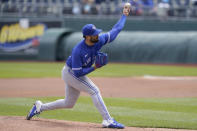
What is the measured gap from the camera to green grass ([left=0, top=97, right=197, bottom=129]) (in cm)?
812

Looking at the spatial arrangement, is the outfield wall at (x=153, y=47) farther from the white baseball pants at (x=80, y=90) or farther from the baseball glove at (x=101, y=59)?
the baseball glove at (x=101, y=59)

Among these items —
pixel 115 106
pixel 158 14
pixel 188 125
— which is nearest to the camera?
pixel 188 125

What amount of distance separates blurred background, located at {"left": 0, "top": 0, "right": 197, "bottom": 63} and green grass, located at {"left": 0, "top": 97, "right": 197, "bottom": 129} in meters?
11.6

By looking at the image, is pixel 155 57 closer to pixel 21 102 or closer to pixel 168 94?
pixel 168 94

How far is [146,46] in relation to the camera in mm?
23828

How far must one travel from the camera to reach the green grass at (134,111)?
8.12 meters

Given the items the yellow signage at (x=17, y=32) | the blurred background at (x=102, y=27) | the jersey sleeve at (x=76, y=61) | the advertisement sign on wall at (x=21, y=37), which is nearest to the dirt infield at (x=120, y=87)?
the jersey sleeve at (x=76, y=61)

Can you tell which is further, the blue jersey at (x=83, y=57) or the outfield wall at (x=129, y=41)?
the outfield wall at (x=129, y=41)

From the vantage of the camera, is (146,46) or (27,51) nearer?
(146,46)

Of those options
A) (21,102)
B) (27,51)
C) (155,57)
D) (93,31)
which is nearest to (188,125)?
(93,31)

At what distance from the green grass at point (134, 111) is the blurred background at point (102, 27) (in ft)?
38.1

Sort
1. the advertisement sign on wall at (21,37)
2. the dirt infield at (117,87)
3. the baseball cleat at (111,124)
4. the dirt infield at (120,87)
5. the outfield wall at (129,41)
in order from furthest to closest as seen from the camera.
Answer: the advertisement sign on wall at (21,37), the outfield wall at (129,41), the dirt infield at (120,87), the dirt infield at (117,87), the baseball cleat at (111,124)

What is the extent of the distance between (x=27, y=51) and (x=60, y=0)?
404 cm

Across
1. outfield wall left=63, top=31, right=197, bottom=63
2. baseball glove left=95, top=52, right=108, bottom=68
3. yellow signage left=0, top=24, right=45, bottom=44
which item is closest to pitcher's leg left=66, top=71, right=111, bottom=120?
baseball glove left=95, top=52, right=108, bottom=68
